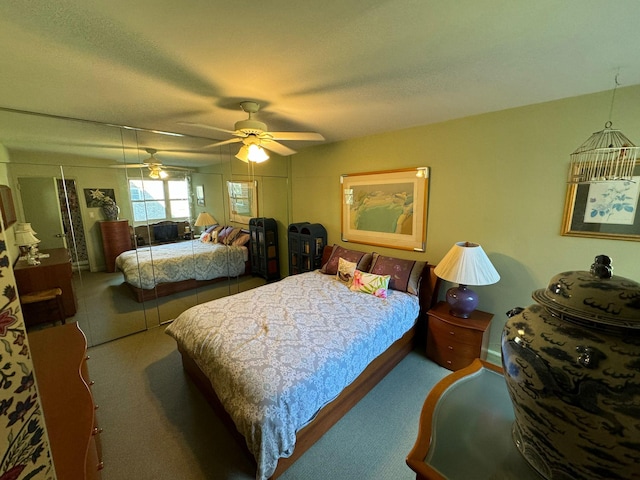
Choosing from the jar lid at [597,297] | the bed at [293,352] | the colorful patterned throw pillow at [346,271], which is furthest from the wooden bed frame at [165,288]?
the jar lid at [597,297]

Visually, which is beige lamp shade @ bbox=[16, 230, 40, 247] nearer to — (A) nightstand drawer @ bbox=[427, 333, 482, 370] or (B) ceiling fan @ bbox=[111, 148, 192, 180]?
(B) ceiling fan @ bbox=[111, 148, 192, 180]

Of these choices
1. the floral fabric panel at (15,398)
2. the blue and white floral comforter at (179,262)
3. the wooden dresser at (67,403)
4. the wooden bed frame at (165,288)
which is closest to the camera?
the floral fabric panel at (15,398)

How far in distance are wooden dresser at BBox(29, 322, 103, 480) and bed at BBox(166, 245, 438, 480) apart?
640 mm

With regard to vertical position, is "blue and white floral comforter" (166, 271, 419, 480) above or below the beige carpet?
above

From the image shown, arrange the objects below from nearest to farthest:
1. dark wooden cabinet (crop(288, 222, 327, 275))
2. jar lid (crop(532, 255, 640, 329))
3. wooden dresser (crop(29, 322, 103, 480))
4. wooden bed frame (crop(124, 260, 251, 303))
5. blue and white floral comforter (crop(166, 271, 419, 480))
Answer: jar lid (crop(532, 255, 640, 329)) → wooden dresser (crop(29, 322, 103, 480)) → blue and white floral comforter (crop(166, 271, 419, 480)) → wooden bed frame (crop(124, 260, 251, 303)) → dark wooden cabinet (crop(288, 222, 327, 275))

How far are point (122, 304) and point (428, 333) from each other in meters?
3.87

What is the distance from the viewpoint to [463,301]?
7.86 feet

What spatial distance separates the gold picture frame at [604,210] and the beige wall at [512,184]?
0.06m

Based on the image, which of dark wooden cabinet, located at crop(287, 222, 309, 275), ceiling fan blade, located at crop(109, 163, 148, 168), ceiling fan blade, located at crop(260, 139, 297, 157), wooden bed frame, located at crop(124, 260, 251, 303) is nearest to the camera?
ceiling fan blade, located at crop(260, 139, 297, 157)

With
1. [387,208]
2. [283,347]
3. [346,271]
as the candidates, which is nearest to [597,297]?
[283,347]

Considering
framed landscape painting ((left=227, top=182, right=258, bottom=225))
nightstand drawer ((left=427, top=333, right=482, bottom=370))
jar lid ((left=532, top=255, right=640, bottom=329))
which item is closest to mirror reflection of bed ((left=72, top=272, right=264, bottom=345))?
framed landscape painting ((left=227, top=182, right=258, bottom=225))

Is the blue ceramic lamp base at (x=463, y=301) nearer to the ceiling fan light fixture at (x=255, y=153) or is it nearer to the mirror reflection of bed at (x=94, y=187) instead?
the ceiling fan light fixture at (x=255, y=153)

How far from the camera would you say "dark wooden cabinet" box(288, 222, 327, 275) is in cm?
394

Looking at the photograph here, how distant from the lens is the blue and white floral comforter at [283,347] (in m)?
1.39
